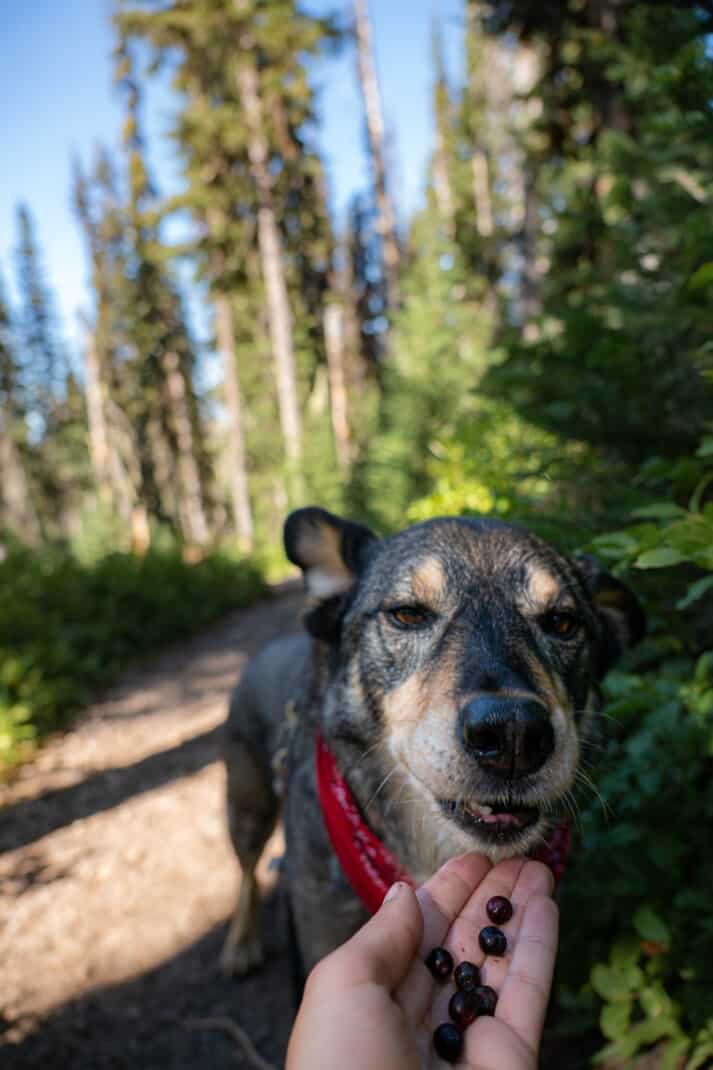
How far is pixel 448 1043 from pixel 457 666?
3.14 feet

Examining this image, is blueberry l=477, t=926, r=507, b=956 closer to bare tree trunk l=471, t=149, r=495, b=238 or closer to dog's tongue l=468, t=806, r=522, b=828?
dog's tongue l=468, t=806, r=522, b=828

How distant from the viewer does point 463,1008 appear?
65.0 inches

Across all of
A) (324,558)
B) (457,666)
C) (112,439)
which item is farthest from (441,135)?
(457,666)

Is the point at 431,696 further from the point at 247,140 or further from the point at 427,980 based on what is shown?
the point at 247,140

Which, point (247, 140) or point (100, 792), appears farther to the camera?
point (247, 140)

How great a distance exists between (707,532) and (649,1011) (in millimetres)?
1953

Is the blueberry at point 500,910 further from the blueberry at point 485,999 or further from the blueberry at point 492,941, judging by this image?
the blueberry at point 485,999

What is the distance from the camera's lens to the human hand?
1404 mm

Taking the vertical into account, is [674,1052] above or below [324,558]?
below

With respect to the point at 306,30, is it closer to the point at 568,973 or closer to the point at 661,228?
the point at 661,228

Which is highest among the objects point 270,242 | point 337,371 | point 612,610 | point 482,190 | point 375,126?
point 375,126

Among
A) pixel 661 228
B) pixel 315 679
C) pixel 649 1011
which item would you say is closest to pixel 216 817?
pixel 315 679

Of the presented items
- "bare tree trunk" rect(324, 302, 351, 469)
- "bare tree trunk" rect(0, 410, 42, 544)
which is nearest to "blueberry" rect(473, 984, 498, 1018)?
"bare tree trunk" rect(324, 302, 351, 469)

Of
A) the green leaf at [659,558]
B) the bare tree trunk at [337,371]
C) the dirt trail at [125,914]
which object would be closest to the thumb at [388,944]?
the green leaf at [659,558]
